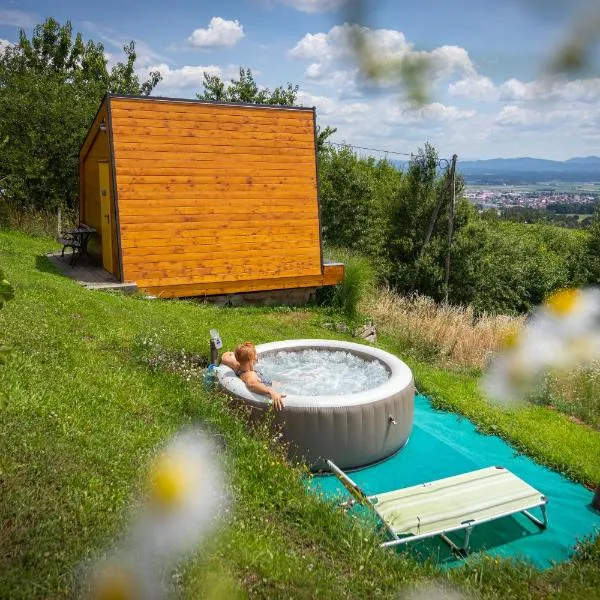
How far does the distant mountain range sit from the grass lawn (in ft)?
6.38

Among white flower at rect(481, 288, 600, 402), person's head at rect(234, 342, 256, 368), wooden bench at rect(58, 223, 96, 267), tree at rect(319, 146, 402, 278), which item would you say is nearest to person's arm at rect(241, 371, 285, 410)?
person's head at rect(234, 342, 256, 368)

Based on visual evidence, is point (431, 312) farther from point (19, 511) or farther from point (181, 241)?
point (19, 511)

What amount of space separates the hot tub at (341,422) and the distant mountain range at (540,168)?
3634mm

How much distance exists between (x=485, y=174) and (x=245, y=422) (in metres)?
3.56

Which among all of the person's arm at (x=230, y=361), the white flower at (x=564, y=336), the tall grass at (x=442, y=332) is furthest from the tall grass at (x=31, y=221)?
the white flower at (x=564, y=336)

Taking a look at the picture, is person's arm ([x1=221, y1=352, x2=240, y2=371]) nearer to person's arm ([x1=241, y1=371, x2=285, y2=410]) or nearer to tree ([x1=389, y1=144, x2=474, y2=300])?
person's arm ([x1=241, y1=371, x2=285, y2=410])

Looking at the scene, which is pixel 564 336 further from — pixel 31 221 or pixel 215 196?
pixel 31 221

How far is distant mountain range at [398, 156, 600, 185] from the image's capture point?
173 cm

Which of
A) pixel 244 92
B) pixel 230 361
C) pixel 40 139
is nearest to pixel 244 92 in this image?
pixel 244 92

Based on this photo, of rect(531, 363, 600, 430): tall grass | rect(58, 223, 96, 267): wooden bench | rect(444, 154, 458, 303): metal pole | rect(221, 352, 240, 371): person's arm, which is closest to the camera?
rect(221, 352, 240, 371): person's arm

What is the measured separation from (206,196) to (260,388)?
256 inches

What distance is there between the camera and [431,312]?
39.6 feet

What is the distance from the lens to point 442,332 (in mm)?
10461

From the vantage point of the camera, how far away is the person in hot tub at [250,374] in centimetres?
557
